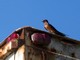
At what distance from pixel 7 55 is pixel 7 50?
0.31 feet

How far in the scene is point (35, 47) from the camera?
9.49 metres

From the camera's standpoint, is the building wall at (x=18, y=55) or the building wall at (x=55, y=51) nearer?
the building wall at (x=18, y=55)

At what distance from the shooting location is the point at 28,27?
9.55m

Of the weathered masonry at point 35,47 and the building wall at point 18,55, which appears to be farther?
the weathered masonry at point 35,47

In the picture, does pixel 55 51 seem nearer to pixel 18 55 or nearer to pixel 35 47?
pixel 35 47

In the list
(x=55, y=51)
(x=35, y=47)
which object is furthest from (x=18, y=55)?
(x=55, y=51)

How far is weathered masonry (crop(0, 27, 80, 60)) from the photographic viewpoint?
9.37m

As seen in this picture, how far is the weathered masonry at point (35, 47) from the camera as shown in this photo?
937cm

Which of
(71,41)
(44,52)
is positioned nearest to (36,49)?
(44,52)

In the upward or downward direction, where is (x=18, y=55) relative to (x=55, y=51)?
downward

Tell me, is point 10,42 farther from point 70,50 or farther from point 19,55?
point 70,50

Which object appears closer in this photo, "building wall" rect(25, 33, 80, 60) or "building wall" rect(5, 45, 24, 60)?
"building wall" rect(5, 45, 24, 60)

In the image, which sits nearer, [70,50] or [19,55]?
[19,55]

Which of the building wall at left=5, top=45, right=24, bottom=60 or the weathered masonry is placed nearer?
the building wall at left=5, top=45, right=24, bottom=60
